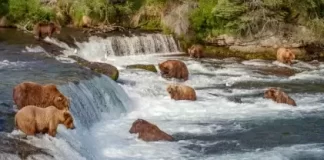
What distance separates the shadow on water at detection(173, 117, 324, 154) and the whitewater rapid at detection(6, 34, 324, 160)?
0.07 feet

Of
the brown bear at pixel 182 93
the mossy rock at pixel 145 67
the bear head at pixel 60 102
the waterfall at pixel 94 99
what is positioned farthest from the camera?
the mossy rock at pixel 145 67

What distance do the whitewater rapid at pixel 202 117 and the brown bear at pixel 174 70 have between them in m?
0.27

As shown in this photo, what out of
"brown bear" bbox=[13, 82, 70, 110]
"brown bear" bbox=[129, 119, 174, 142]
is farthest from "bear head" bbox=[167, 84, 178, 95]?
"brown bear" bbox=[13, 82, 70, 110]

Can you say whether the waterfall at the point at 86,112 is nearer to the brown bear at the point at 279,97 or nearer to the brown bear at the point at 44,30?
the brown bear at the point at 279,97

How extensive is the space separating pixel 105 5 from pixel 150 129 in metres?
16.4

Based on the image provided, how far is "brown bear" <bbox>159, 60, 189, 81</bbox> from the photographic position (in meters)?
19.8

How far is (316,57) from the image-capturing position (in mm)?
25422

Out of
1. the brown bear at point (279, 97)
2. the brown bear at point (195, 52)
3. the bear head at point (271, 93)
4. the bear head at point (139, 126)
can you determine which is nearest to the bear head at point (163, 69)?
the bear head at point (271, 93)

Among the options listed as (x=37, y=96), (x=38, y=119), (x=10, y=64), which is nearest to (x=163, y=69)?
(x=10, y=64)

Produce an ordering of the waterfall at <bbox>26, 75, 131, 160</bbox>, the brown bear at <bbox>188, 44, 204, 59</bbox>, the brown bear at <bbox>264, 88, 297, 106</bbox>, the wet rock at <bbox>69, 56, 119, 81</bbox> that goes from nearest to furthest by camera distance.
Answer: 1. the waterfall at <bbox>26, 75, 131, 160</bbox>
2. the brown bear at <bbox>264, 88, 297, 106</bbox>
3. the wet rock at <bbox>69, 56, 119, 81</bbox>
4. the brown bear at <bbox>188, 44, 204, 59</bbox>

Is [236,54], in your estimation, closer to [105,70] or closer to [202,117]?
[105,70]

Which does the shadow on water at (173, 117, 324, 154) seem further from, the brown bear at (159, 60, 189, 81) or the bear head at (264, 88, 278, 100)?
the brown bear at (159, 60, 189, 81)

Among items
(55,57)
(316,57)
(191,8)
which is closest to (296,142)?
(55,57)

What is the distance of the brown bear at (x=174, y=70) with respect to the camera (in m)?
19.8
